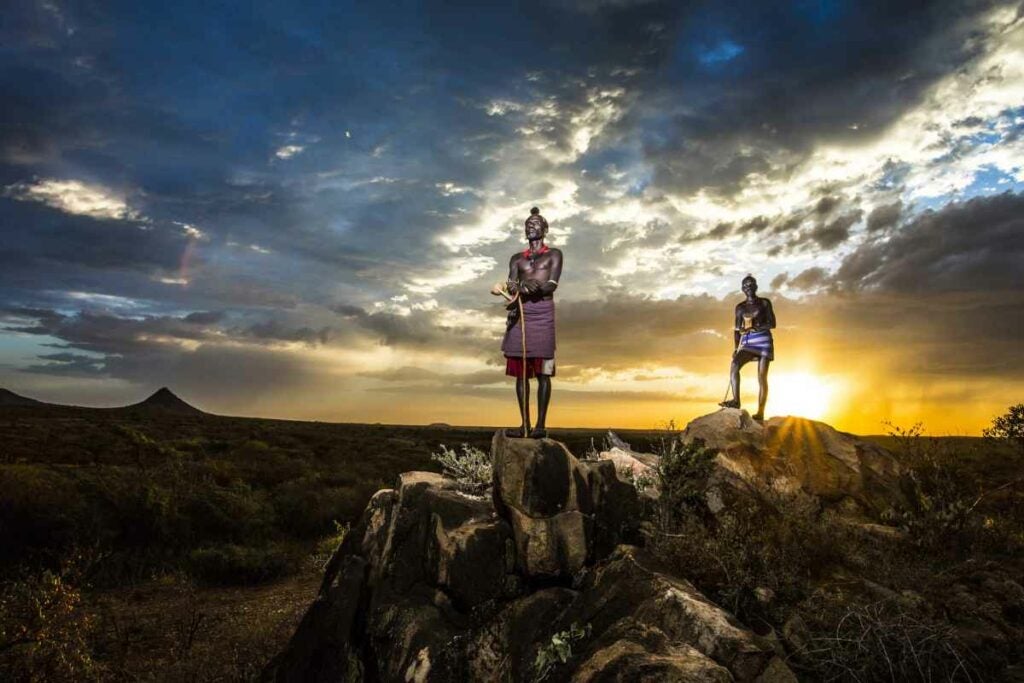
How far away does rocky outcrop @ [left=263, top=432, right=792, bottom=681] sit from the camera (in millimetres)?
5203

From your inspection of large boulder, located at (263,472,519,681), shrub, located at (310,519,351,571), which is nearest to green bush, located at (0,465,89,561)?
shrub, located at (310,519,351,571)

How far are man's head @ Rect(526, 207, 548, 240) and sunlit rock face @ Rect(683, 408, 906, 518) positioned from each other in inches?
199

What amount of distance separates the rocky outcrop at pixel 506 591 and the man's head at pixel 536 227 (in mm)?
3115

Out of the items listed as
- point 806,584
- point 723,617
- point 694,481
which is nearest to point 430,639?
point 723,617

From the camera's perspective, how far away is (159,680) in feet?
27.6

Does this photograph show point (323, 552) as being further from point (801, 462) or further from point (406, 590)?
point (801, 462)

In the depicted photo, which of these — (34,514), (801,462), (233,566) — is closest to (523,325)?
(801,462)

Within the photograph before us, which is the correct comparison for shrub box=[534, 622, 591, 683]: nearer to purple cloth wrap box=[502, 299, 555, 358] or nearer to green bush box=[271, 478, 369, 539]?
purple cloth wrap box=[502, 299, 555, 358]

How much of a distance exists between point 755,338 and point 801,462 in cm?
324

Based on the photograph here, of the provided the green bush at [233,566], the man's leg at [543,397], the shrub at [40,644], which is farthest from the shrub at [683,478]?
the green bush at [233,566]

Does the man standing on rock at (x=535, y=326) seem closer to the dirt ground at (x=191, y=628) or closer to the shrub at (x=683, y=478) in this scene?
the shrub at (x=683, y=478)

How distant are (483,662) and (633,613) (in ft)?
5.74

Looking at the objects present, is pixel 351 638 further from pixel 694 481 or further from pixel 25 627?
pixel 694 481

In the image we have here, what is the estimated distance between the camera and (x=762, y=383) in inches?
525
